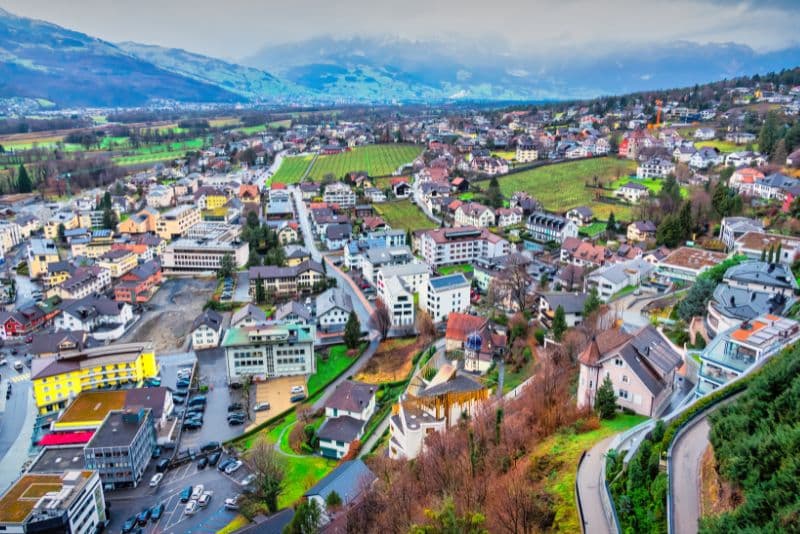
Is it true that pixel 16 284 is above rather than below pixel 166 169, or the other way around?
below

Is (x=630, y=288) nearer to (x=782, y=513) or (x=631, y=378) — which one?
(x=631, y=378)

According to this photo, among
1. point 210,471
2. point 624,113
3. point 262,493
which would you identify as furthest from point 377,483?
point 624,113

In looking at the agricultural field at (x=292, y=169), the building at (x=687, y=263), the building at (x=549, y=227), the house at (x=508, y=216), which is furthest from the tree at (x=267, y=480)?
the agricultural field at (x=292, y=169)

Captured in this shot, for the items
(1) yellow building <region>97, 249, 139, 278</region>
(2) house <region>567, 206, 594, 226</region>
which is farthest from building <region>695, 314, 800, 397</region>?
(1) yellow building <region>97, 249, 139, 278</region>

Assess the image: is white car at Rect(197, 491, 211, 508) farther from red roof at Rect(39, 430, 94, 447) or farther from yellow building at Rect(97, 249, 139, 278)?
yellow building at Rect(97, 249, 139, 278)

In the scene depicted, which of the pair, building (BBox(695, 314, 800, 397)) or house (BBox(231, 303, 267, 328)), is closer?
building (BBox(695, 314, 800, 397))

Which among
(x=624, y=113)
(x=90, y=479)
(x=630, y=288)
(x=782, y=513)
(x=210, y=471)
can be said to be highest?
(x=624, y=113)

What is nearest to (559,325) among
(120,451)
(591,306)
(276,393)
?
(591,306)
